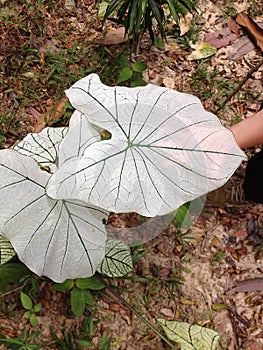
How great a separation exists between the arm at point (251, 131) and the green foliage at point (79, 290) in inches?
27.6

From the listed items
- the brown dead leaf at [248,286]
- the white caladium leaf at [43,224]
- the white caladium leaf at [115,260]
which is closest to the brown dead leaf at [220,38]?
the brown dead leaf at [248,286]

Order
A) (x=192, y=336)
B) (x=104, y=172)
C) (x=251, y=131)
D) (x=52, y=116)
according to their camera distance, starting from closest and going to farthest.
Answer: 1. (x=104, y=172)
2. (x=192, y=336)
3. (x=251, y=131)
4. (x=52, y=116)

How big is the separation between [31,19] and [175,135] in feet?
4.36

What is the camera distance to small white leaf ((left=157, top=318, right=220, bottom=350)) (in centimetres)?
148

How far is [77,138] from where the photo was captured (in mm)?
1503

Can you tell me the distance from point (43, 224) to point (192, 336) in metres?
0.52

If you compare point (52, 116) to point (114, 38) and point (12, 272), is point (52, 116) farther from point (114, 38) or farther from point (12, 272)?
point (12, 272)

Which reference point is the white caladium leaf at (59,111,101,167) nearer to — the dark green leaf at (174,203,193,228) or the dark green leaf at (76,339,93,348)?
the dark green leaf at (174,203,193,228)

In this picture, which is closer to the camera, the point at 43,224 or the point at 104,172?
the point at 104,172

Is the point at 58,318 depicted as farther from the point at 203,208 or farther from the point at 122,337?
the point at 203,208

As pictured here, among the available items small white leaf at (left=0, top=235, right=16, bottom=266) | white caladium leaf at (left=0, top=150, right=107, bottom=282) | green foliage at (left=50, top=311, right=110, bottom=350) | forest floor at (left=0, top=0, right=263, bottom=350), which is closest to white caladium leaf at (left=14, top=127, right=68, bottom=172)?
white caladium leaf at (left=0, top=150, right=107, bottom=282)

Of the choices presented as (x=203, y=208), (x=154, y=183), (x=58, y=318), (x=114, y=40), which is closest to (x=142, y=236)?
(x=203, y=208)

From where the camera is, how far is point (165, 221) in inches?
82.7

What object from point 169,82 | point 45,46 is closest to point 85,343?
point 169,82
